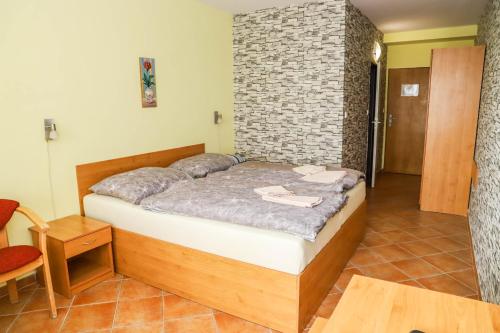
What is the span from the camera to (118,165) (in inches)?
128

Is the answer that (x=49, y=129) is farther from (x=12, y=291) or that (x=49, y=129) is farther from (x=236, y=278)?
(x=236, y=278)

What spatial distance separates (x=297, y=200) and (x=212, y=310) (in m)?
0.92

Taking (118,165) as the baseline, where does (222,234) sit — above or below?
below

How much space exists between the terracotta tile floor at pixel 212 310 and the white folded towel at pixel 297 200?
68 centimetres

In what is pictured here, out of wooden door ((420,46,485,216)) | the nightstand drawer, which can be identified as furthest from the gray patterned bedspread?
wooden door ((420,46,485,216))

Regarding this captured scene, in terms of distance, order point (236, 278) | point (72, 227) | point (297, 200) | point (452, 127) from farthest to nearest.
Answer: point (452, 127)
point (72, 227)
point (297, 200)
point (236, 278)

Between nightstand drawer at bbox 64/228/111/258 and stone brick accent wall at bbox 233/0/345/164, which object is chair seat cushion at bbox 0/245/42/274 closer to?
nightstand drawer at bbox 64/228/111/258

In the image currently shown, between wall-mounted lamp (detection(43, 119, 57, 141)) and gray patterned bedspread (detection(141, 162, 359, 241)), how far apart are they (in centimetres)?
84

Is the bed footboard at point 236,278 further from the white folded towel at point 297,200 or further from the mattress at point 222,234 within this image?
the white folded towel at point 297,200

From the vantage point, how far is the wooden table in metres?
1.00

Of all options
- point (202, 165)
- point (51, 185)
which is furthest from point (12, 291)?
point (202, 165)

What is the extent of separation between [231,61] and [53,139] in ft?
8.61

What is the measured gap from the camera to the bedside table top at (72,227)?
247 cm

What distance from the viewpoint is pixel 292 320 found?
2.07 m
